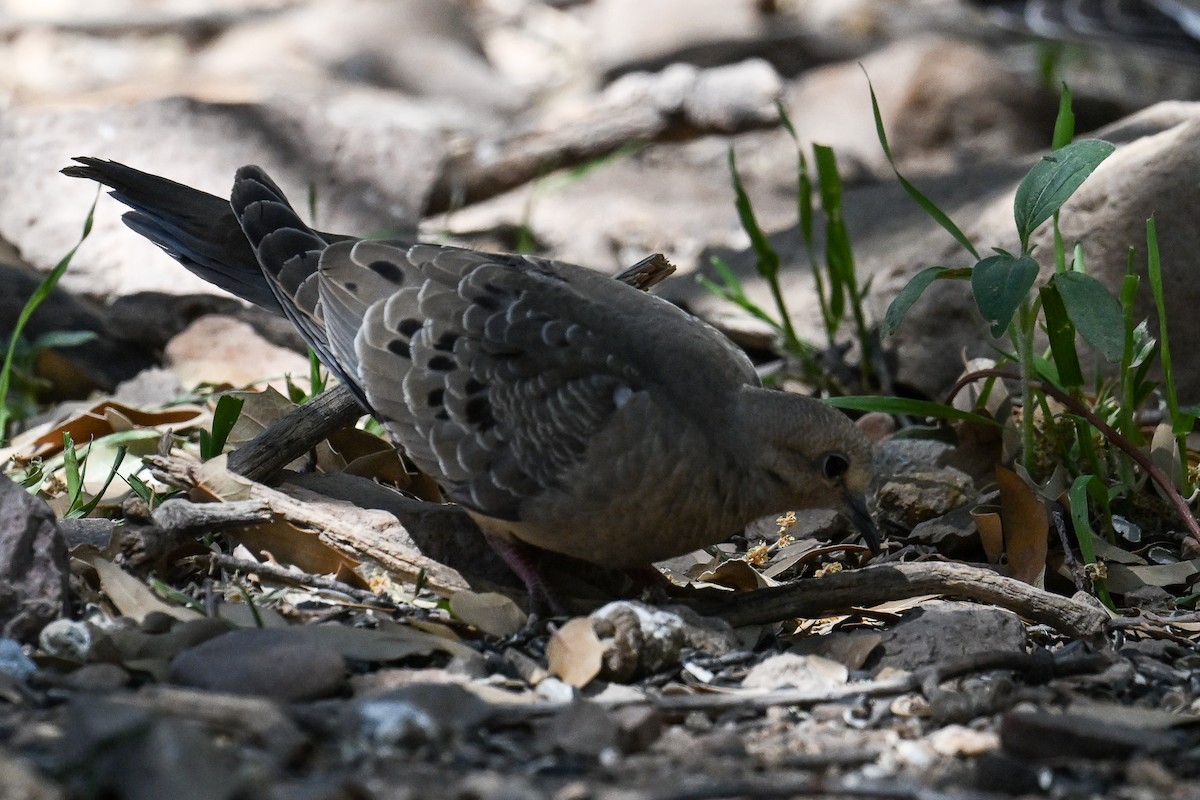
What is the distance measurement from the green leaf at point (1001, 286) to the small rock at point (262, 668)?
172cm

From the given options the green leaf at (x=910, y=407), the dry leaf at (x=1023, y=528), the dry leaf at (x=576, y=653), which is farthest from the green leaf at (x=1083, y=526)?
the dry leaf at (x=576, y=653)

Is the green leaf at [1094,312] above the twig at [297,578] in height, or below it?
above

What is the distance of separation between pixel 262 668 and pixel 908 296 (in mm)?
1853

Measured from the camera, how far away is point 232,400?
3.99m

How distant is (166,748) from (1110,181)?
3.69 meters

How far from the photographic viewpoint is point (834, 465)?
3473 mm

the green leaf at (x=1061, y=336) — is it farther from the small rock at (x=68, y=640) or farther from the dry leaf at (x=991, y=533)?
the small rock at (x=68, y=640)

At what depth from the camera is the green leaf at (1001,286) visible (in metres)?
3.35

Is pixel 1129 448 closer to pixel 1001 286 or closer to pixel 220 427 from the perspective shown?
pixel 1001 286

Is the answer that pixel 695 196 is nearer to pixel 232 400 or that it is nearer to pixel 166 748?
pixel 232 400

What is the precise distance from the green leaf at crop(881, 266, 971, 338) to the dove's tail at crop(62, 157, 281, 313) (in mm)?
1804

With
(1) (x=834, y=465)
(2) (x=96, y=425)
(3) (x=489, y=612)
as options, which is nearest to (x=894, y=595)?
(1) (x=834, y=465)

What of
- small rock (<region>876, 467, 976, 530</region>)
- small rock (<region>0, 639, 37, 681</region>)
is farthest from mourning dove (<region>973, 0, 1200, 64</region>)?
small rock (<region>0, 639, 37, 681</region>)

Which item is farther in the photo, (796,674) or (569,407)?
(569,407)
